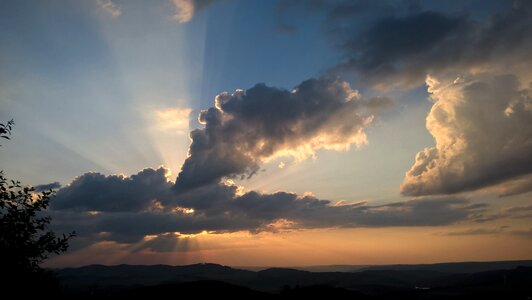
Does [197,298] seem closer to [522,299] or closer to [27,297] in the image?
[27,297]

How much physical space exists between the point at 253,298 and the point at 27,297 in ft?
267

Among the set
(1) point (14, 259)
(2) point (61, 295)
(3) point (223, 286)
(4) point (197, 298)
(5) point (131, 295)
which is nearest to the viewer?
(1) point (14, 259)

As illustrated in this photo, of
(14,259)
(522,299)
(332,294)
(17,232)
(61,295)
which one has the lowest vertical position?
(522,299)

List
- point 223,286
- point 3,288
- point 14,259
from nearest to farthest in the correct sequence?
point 3,288
point 14,259
point 223,286

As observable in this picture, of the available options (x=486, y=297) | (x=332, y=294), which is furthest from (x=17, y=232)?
(x=486, y=297)

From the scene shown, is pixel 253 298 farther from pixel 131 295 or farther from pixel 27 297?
pixel 27 297

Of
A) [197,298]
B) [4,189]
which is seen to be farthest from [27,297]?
[197,298]

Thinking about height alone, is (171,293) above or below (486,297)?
above

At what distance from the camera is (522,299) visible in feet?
500

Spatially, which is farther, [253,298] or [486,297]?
[486,297]

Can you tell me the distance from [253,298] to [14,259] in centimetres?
8203

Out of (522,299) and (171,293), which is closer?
(171,293)

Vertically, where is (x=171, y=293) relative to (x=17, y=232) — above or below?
below

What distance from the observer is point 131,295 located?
343 ft
